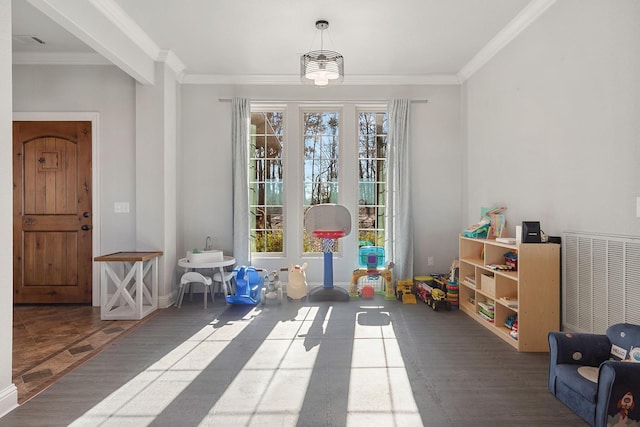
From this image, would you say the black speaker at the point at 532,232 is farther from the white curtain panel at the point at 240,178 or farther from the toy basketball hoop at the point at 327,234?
the white curtain panel at the point at 240,178

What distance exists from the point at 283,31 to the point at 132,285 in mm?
3146

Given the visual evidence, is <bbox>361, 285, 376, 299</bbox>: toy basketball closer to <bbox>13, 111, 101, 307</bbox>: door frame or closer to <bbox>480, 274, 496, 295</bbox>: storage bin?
<bbox>480, 274, 496, 295</bbox>: storage bin

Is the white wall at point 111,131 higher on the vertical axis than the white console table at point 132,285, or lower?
higher

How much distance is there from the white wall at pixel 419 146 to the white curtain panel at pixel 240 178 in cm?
15

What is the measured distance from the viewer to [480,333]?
129 inches

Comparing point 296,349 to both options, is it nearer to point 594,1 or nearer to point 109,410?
point 109,410

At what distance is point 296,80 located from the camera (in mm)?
4762

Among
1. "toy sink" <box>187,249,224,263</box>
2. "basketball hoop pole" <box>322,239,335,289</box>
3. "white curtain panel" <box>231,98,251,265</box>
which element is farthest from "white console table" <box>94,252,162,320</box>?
"basketball hoop pole" <box>322,239,335,289</box>

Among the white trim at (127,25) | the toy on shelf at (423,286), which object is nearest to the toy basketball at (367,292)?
the toy on shelf at (423,286)

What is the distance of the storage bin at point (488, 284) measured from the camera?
3280 millimetres

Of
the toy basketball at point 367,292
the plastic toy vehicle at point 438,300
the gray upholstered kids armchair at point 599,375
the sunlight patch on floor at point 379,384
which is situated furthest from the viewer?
the toy basketball at point 367,292

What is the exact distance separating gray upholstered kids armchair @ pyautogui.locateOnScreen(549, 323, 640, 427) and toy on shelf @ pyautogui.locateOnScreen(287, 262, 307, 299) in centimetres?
268

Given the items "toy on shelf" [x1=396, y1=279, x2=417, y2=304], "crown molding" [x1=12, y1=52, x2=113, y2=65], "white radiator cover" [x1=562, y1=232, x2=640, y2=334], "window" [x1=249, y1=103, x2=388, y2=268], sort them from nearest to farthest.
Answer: "white radiator cover" [x1=562, y1=232, x2=640, y2=334] → "crown molding" [x1=12, y1=52, x2=113, y2=65] → "toy on shelf" [x1=396, y1=279, x2=417, y2=304] → "window" [x1=249, y1=103, x2=388, y2=268]
